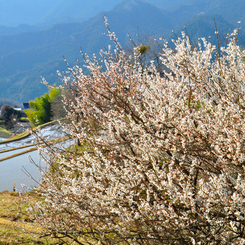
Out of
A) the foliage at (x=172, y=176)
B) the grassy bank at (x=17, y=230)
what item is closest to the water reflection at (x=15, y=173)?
the grassy bank at (x=17, y=230)

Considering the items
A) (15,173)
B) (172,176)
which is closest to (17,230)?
(172,176)

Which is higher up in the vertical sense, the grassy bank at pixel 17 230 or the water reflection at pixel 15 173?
the water reflection at pixel 15 173

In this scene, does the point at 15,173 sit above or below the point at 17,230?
above

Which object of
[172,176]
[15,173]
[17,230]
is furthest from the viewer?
[15,173]

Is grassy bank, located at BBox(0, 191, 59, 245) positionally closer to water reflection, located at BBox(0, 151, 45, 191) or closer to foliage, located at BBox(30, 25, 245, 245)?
foliage, located at BBox(30, 25, 245, 245)

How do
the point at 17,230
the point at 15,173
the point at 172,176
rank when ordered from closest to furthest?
the point at 172,176 < the point at 17,230 < the point at 15,173

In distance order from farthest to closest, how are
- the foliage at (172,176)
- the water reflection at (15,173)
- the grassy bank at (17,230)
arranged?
1. the water reflection at (15,173)
2. the grassy bank at (17,230)
3. the foliage at (172,176)

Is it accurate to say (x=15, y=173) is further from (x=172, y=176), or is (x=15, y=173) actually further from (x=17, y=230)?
(x=172, y=176)

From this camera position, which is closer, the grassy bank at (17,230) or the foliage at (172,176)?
the foliage at (172,176)

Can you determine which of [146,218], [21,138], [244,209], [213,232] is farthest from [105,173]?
[21,138]

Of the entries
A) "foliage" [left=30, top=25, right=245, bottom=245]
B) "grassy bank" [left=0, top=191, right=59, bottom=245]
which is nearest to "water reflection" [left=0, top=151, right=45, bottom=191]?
"grassy bank" [left=0, top=191, right=59, bottom=245]

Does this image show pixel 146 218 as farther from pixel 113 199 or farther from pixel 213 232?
pixel 213 232

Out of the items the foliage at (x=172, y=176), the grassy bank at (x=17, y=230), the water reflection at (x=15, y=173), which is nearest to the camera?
the foliage at (x=172, y=176)

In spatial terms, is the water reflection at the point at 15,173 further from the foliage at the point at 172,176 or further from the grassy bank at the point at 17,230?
the foliage at the point at 172,176
